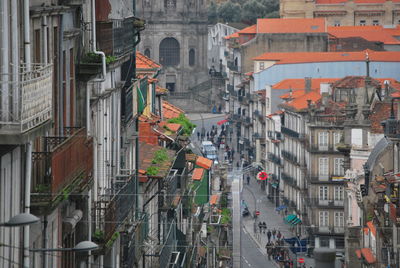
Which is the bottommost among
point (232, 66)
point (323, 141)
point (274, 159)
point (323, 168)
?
point (274, 159)

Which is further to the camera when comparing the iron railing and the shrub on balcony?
the shrub on balcony

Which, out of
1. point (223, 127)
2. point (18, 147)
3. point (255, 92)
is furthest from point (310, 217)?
point (18, 147)

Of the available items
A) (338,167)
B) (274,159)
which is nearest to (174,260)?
(338,167)

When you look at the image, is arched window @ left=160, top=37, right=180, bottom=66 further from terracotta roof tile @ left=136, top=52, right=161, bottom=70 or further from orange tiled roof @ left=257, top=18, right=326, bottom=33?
terracotta roof tile @ left=136, top=52, right=161, bottom=70

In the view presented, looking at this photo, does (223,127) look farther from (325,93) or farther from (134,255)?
(134,255)

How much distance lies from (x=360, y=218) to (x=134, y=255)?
29839 millimetres

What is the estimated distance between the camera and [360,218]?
58.1 meters

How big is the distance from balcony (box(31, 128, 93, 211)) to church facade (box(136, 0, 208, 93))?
152278 mm

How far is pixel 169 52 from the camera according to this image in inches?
6831

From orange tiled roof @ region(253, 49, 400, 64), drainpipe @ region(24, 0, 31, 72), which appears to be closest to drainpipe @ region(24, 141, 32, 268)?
drainpipe @ region(24, 0, 31, 72)

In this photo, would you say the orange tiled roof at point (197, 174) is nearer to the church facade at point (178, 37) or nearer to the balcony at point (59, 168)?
the balcony at point (59, 168)

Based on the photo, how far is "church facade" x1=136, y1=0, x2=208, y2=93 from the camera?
172 m

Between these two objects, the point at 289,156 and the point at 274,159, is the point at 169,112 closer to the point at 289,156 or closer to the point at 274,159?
the point at 289,156

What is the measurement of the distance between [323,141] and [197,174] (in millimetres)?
20775
